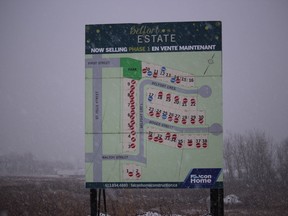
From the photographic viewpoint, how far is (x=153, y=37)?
5.97m

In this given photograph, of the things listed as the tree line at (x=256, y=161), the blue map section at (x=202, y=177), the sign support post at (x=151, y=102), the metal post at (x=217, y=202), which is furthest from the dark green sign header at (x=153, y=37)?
the tree line at (x=256, y=161)

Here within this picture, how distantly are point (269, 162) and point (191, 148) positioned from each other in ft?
158

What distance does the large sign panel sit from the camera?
5887 millimetres

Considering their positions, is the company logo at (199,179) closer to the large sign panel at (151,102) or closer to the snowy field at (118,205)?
the large sign panel at (151,102)

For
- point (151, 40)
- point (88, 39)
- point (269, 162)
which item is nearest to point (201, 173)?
point (151, 40)

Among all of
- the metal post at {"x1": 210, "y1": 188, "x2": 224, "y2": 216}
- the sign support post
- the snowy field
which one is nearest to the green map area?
the sign support post

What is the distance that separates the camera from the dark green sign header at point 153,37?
5891 millimetres

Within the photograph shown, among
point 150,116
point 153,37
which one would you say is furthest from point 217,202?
point 153,37

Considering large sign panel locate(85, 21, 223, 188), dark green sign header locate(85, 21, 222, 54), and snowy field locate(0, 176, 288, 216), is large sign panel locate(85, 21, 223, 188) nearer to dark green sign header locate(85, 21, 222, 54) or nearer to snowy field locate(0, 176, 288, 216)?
dark green sign header locate(85, 21, 222, 54)

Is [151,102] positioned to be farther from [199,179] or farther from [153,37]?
[199,179]

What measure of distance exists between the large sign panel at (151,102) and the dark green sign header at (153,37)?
2 cm

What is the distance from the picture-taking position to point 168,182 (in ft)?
19.1

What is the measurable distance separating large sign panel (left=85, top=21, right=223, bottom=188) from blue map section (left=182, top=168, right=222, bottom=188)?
83mm

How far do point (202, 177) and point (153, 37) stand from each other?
272 centimetres
